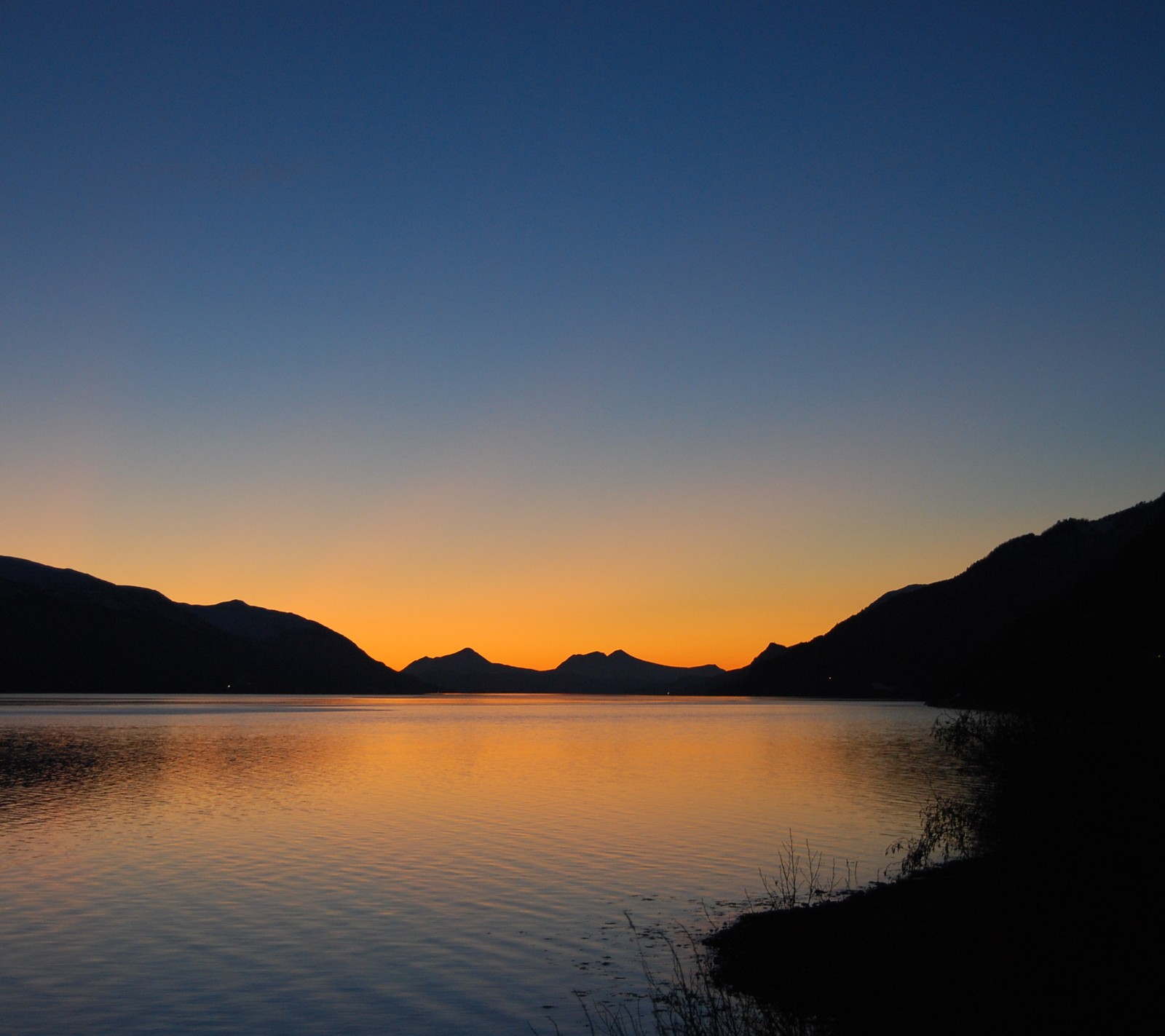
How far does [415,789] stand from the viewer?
62406mm

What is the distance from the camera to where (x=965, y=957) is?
1938 cm

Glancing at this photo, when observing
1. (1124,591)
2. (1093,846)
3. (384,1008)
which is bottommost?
(384,1008)

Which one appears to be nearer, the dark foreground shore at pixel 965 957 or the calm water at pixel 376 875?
the dark foreground shore at pixel 965 957

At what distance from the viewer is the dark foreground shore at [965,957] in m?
15.6

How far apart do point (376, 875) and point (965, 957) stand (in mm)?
21141

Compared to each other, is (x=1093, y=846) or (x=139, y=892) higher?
(x=1093, y=846)

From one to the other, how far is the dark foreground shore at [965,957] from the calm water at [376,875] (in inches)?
126

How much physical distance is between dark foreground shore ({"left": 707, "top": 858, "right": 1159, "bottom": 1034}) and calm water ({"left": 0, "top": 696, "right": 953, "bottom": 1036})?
320 centimetres

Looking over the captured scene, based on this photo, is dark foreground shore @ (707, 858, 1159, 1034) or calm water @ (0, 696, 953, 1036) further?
calm water @ (0, 696, 953, 1036)

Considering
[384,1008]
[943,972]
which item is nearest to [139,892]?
[384,1008]

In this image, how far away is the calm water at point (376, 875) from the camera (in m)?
20.2

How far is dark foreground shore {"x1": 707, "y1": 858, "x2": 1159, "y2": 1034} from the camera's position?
15.6 metres

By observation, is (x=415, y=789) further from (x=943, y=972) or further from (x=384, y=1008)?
(x=943, y=972)

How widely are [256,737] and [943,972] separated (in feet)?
369
